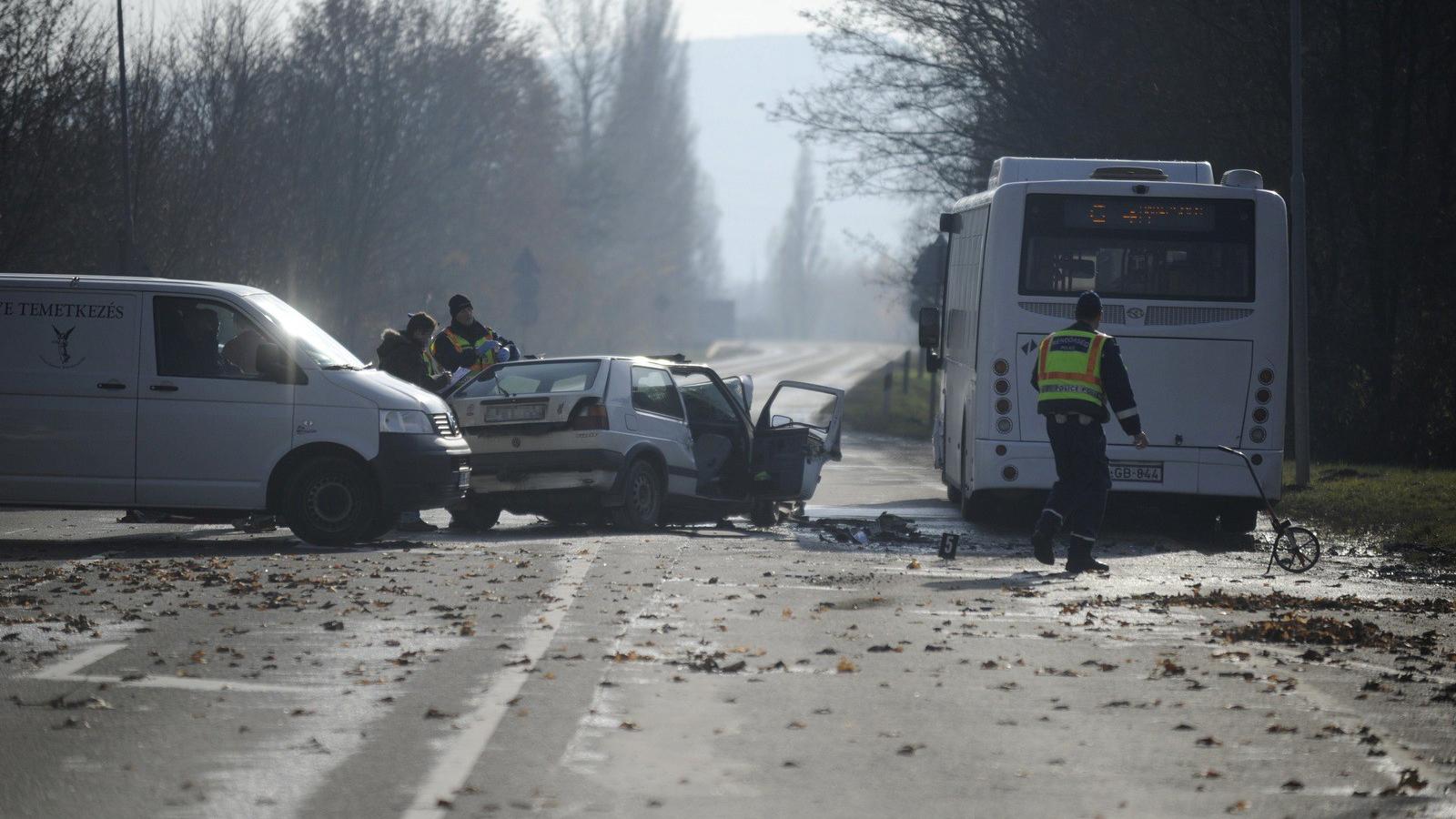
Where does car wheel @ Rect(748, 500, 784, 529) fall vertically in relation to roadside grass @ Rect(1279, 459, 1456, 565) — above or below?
below

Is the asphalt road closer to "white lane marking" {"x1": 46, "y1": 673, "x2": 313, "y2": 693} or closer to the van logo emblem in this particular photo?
"white lane marking" {"x1": 46, "y1": 673, "x2": 313, "y2": 693}

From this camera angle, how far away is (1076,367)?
1321 centimetres

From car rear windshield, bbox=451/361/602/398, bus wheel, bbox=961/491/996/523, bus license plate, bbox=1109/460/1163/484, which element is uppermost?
car rear windshield, bbox=451/361/602/398

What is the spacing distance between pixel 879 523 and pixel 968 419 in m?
1.60

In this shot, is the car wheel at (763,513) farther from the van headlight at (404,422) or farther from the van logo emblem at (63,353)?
the van logo emblem at (63,353)

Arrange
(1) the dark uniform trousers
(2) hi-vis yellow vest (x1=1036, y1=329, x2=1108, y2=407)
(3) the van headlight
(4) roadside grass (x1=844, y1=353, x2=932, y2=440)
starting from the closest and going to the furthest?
(1) the dark uniform trousers → (2) hi-vis yellow vest (x1=1036, y1=329, x2=1108, y2=407) → (3) the van headlight → (4) roadside grass (x1=844, y1=353, x2=932, y2=440)

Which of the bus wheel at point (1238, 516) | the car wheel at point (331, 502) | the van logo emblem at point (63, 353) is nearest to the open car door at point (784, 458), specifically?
the bus wheel at point (1238, 516)

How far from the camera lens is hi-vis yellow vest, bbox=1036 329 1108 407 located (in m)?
13.2

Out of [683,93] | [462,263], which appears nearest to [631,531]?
[462,263]

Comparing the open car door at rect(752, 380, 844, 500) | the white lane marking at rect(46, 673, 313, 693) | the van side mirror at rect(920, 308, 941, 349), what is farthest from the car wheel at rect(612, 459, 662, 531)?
the white lane marking at rect(46, 673, 313, 693)

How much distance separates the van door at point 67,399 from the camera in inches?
526

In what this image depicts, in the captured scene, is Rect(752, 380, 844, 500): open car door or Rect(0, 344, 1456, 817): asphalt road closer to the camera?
Rect(0, 344, 1456, 817): asphalt road

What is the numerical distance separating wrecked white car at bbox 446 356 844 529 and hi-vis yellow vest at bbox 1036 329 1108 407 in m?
3.45

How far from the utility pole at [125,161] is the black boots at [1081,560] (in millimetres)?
19503
